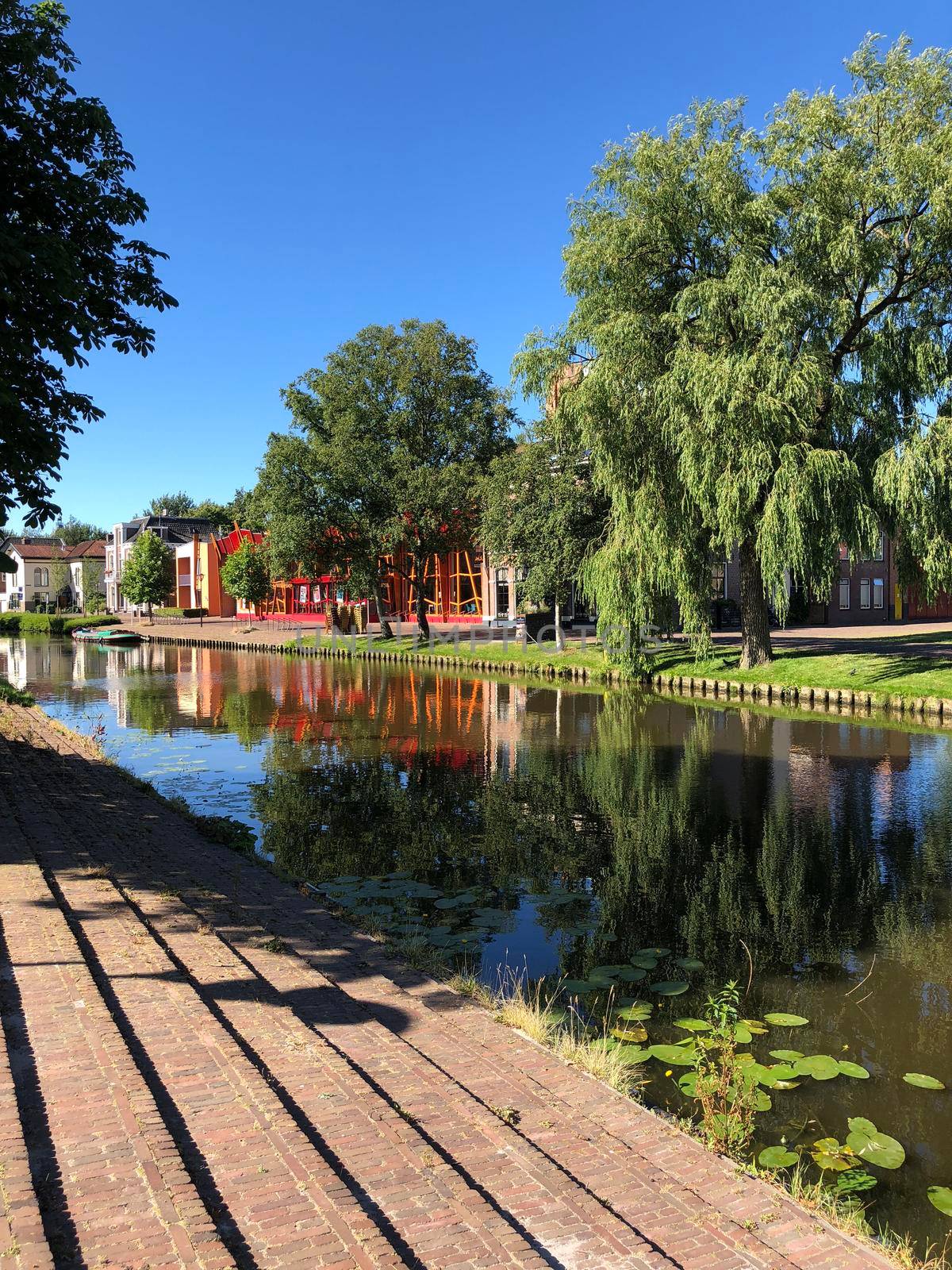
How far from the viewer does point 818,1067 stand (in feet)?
17.7

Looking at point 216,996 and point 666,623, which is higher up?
point 666,623

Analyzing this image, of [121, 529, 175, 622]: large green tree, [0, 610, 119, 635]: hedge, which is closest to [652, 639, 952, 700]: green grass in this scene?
[0, 610, 119, 635]: hedge

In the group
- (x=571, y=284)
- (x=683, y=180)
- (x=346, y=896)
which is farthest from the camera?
(x=571, y=284)

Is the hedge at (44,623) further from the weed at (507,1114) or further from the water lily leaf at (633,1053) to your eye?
the weed at (507,1114)

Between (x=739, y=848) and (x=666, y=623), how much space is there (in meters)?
14.2

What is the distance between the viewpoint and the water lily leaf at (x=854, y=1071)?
5352mm

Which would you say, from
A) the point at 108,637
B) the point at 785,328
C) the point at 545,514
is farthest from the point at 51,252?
the point at 108,637

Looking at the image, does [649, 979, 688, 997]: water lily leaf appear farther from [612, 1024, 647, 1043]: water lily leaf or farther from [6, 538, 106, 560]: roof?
[6, 538, 106, 560]: roof

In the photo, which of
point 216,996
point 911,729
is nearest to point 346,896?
point 216,996

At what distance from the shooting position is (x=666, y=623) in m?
24.0

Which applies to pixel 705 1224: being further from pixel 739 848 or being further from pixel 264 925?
pixel 739 848

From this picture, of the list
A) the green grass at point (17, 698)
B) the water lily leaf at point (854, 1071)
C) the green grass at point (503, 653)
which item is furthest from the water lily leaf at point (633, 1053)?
the green grass at point (503, 653)

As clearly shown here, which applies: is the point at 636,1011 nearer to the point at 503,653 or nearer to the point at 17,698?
the point at 17,698

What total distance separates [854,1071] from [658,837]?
5271mm
